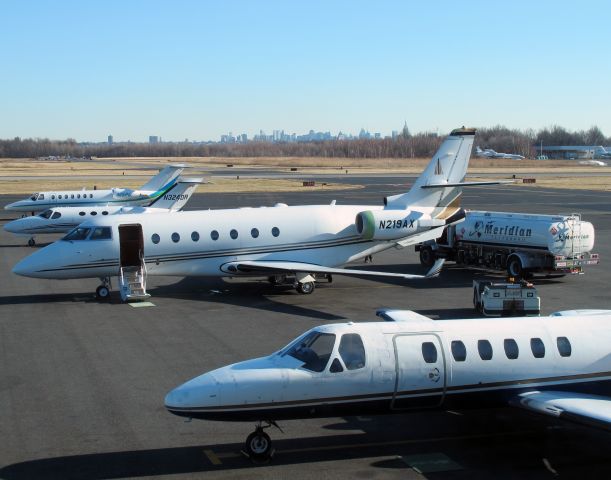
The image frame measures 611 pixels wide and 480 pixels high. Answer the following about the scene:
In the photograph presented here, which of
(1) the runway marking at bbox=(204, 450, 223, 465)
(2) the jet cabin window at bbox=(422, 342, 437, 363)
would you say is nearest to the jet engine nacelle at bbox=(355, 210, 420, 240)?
(2) the jet cabin window at bbox=(422, 342, 437, 363)

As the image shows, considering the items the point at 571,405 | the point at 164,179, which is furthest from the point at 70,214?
the point at 571,405

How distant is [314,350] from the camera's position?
13078mm

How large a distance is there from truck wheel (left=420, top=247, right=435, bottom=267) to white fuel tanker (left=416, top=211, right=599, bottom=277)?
942 mm

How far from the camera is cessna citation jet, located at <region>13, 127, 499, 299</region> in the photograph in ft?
89.9

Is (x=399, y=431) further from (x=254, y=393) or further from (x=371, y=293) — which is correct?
(x=371, y=293)

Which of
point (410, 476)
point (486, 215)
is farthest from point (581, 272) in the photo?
→ point (410, 476)

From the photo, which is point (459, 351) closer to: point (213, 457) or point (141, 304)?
point (213, 457)

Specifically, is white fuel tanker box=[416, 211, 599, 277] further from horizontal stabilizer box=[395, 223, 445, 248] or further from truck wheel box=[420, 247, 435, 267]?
horizontal stabilizer box=[395, 223, 445, 248]

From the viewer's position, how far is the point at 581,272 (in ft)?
103

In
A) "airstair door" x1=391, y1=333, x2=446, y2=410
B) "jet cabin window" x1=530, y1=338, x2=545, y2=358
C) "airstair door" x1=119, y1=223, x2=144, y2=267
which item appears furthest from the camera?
"airstair door" x1=119, y1=223, x2=144, y2=267

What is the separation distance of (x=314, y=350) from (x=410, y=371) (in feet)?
5.29

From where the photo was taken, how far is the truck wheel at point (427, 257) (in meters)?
36.4

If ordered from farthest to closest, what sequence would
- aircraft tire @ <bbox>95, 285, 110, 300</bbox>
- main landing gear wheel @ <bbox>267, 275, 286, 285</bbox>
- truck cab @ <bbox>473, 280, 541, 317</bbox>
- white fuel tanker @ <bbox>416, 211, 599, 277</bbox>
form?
white fuel tanker @ <bbox>416, 211, 599, 277</bbox> < main landing gear wheel @ <bbox>267, 275, 286, 285</bbox> < aircraft tire @ <bbox>95, 285, 110, 300</bbox> < truck cab @ <bbox>473, 280, 541, 317</bbox>

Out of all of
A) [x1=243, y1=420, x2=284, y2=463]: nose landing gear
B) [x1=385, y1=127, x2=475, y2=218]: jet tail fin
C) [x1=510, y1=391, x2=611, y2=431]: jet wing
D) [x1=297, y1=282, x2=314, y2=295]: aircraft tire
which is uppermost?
[x1=385, y1=127, x2=475, y2=218]: jet tail fin
